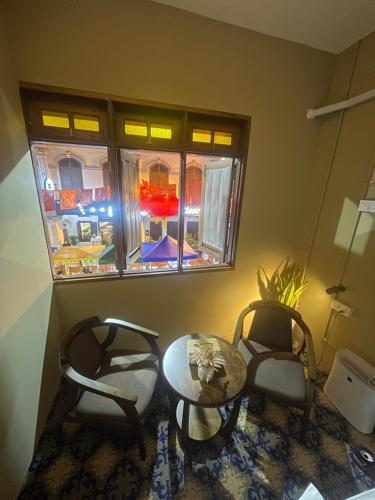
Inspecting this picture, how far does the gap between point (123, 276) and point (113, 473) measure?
4.20 feet

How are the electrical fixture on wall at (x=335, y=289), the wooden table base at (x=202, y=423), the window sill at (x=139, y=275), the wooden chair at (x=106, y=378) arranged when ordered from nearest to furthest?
the wooden chair at (x=106, y=378) < the wooden table base at (x=202, y=423) < the window sill at (x=139, y=275) < the electrical fixture on wall at (x=335, y=289)

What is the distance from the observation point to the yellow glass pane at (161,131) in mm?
1617

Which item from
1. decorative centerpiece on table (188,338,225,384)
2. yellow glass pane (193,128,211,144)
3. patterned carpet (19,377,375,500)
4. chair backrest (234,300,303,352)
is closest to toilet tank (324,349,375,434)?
patterned carpet (19,377,375,500)

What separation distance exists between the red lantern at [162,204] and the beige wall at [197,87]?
0.66 meters

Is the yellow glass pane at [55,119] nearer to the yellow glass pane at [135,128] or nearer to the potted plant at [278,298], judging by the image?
the yellow glass pane at [135,128]

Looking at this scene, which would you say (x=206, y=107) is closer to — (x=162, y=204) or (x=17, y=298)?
(x=162, y=204)

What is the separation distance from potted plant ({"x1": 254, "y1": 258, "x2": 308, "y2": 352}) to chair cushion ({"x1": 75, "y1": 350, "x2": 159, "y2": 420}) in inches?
39.1

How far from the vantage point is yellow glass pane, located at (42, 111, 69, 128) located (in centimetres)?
141

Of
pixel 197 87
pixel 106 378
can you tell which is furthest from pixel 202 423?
pixel 197 87

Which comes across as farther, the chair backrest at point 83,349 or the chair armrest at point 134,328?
the chair armrest at point 134,328

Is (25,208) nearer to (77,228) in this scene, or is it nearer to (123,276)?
(77,228)

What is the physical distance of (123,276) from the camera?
181 cm

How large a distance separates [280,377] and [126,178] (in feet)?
6.51

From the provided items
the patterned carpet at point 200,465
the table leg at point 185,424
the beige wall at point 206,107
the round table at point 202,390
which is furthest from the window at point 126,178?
the patterned carpet at point 200,465
